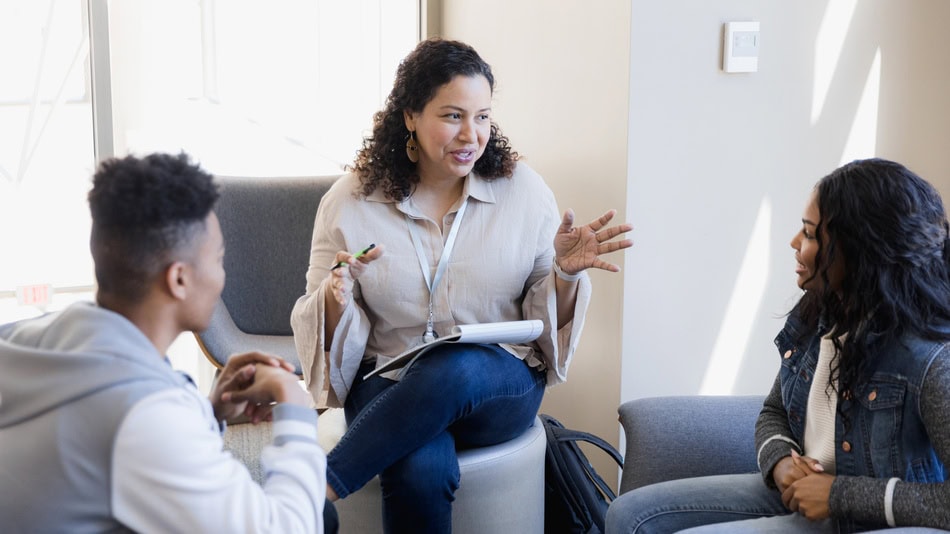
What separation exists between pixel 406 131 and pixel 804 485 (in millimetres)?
1252

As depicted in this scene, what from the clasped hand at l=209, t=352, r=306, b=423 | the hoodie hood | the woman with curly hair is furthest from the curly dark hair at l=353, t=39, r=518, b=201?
the hoodie hood

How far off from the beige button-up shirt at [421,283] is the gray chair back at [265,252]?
610mm

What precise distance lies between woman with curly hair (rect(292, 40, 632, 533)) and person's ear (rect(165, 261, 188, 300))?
787 mm

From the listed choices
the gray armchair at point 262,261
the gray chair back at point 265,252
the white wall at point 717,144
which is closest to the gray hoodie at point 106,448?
the white wall at point 717,144

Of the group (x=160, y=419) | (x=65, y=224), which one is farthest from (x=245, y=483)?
(x=65, y=224)

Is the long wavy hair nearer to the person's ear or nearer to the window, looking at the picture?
the person's ear

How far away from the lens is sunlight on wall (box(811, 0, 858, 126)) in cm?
246

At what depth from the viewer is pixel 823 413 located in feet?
5.47

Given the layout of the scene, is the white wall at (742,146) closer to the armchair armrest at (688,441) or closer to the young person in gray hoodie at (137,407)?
the armchair armrest at (688,441)

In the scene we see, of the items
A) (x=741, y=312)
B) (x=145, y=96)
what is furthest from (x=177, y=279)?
(x=145, y=96)

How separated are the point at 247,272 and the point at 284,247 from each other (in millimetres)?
131

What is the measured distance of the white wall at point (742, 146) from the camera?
2.39m

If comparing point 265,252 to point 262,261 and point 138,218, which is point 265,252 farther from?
point 138,218

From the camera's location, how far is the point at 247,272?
9.48ft
